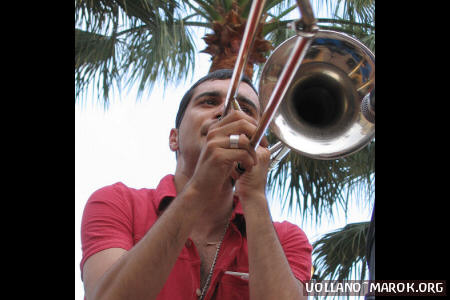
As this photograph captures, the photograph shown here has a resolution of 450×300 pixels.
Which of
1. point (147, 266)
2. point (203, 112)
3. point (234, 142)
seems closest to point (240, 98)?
point (203, 112)

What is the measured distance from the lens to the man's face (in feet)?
7.33

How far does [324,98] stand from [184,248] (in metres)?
0.89

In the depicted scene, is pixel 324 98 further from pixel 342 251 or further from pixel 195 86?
pixel 342 251

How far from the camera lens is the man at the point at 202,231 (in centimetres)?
164

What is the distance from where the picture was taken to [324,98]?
85.0 inches

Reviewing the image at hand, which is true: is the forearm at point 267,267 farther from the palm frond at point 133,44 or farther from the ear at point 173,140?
the palm frond at point 133,44

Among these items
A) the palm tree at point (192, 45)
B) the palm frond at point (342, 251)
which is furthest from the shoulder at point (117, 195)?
the palm frond at point (342, 251)

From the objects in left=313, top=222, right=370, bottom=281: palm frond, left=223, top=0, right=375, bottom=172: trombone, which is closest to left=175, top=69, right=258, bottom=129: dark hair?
left=223, top=0, right=375, bottom=172: trombone

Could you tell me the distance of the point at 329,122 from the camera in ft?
7.02

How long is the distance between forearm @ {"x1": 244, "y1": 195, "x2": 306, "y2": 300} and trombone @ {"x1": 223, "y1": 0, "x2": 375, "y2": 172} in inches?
16.2

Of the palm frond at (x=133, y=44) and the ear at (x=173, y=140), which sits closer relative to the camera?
the ear at (x=173, y=140)

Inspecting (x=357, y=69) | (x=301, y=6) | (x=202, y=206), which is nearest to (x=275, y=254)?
(x=202, y=206)
